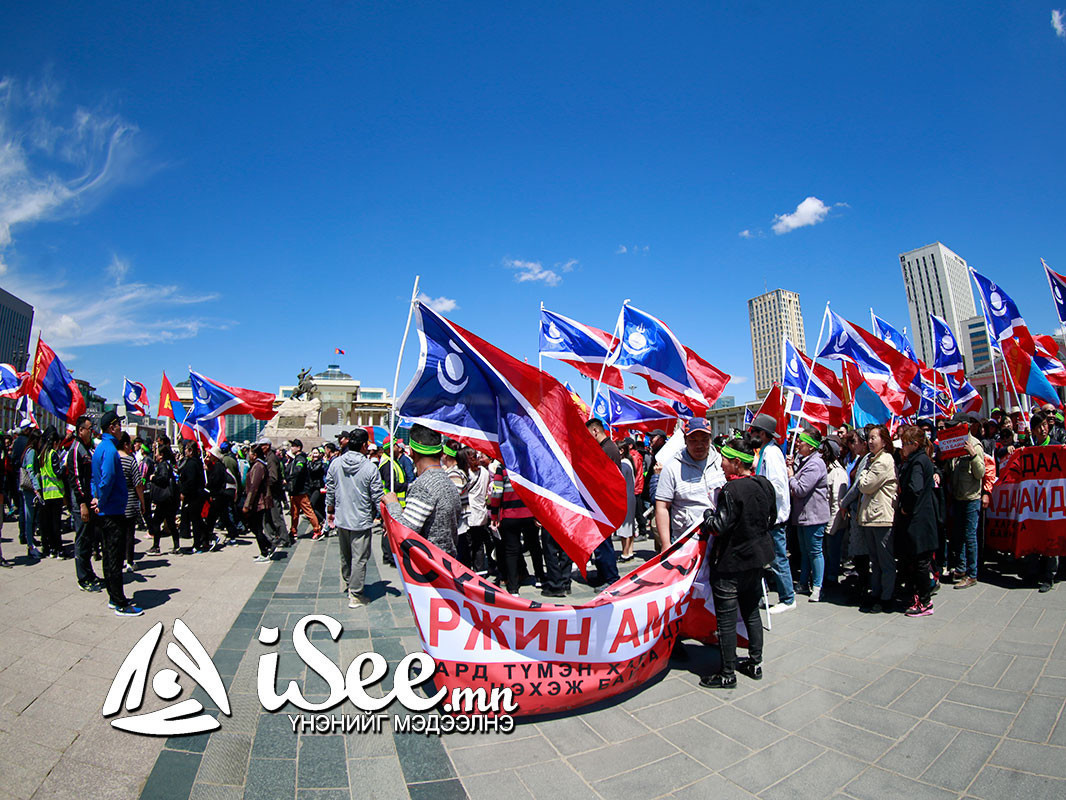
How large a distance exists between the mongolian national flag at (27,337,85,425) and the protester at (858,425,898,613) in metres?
12.9

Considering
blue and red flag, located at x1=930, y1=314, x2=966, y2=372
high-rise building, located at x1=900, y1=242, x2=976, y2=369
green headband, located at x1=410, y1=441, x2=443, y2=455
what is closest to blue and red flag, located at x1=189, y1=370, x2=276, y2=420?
green headband, located at x1=410, y1=441, x2=443, y2=455

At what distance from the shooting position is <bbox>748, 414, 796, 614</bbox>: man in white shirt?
549 cm

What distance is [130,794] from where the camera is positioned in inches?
117

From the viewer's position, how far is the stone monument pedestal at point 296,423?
25297 millimetres

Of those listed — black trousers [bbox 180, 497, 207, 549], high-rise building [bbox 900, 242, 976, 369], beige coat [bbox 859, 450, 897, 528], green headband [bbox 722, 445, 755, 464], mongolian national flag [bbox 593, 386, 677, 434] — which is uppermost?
high-rise building [bbox 900, 242, 976, 369]

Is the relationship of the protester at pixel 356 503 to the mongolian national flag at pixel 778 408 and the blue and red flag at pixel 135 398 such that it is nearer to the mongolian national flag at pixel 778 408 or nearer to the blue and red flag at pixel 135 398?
the mongolian national flag at pixel 778 408

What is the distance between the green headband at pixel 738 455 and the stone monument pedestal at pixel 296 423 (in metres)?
23.0

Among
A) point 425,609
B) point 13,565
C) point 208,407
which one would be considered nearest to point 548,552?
point 425,609

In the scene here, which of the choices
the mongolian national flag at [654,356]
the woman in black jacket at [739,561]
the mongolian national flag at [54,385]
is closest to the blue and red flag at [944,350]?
the mongolian national flag at [654,356]

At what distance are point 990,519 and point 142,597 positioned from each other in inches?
444

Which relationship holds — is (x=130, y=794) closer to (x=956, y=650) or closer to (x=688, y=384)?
(x=956, y=650)

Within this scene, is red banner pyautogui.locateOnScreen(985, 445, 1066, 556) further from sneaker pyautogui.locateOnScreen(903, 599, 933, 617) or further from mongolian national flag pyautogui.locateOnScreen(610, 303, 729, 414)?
mongolian national flag pyautogui.locateOnScreen(610, 303, 729, 414)

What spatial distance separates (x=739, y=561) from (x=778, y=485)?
186 cm

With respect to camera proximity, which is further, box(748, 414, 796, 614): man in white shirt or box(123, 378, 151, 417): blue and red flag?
box(123, 378, 151, 417): blue and red flag
